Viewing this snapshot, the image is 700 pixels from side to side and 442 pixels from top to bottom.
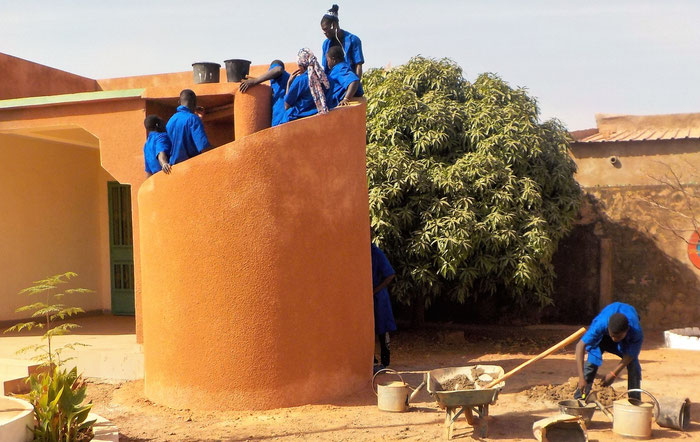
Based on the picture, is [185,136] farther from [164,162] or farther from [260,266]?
[260,266]

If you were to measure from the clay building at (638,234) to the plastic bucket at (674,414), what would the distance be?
239 inches

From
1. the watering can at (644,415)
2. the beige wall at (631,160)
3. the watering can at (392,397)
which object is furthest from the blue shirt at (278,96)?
the beige wall at (631,160)

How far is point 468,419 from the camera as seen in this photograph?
5812mm

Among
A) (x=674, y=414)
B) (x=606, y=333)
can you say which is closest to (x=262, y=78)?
(x=606, y=333)

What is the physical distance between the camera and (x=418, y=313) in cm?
1113

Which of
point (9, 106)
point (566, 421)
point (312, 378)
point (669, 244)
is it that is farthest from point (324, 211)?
point (669, 244)

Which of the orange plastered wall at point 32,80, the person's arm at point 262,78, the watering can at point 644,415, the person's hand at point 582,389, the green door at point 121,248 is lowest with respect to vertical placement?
the watering can at point 644,415

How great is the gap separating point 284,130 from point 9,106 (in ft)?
13.7

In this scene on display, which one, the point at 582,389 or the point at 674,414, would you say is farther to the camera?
the point at 582,389

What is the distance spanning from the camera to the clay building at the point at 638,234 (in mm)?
11492

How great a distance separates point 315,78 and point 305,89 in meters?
0.24

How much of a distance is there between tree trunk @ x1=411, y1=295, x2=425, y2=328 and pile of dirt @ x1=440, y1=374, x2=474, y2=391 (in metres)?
4.41

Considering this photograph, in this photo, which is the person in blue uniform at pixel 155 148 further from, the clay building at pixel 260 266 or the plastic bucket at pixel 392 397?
the plastic bucket at pixel 392 397

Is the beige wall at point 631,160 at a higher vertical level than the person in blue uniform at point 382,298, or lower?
higher
